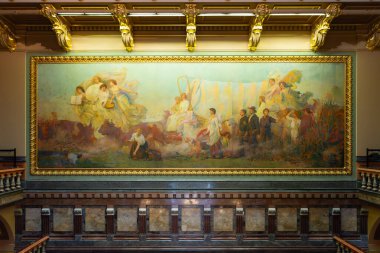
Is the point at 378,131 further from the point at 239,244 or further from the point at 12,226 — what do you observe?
the point at 12,226

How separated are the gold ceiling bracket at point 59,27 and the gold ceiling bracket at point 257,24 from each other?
4918mm

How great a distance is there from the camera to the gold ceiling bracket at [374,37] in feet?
31.7

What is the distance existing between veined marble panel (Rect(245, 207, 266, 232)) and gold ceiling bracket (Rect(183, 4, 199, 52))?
4.74m

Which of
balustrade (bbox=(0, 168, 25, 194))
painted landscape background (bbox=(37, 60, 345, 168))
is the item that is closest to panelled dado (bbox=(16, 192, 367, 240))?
balustrade (bbox=(0, 168, 25, 194))

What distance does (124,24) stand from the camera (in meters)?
9.40

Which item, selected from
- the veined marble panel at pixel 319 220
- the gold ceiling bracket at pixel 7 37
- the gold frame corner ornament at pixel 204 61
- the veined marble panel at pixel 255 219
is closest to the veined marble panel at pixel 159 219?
the gold frame corner ornament at pixel 204 61

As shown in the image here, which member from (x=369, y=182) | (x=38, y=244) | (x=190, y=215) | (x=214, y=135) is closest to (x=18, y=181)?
(x=38, y=244)

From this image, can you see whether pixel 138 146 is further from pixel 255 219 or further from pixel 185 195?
pixel 255 219

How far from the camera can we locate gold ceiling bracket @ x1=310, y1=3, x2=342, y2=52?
28.9 ft

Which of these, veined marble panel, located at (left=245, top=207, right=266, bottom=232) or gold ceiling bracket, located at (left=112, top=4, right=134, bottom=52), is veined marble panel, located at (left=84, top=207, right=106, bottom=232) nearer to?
veined marble panel, located at (left=245, top=207, right=266, bottom=232)

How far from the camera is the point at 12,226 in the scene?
10.2 m

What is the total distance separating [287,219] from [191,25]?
5864 mm

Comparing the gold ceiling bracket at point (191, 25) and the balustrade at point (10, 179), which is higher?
the gold ceiling bracket at point (191, 25)

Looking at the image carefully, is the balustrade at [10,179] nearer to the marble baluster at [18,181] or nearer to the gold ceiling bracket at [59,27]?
the marble baluster at [18,181]
